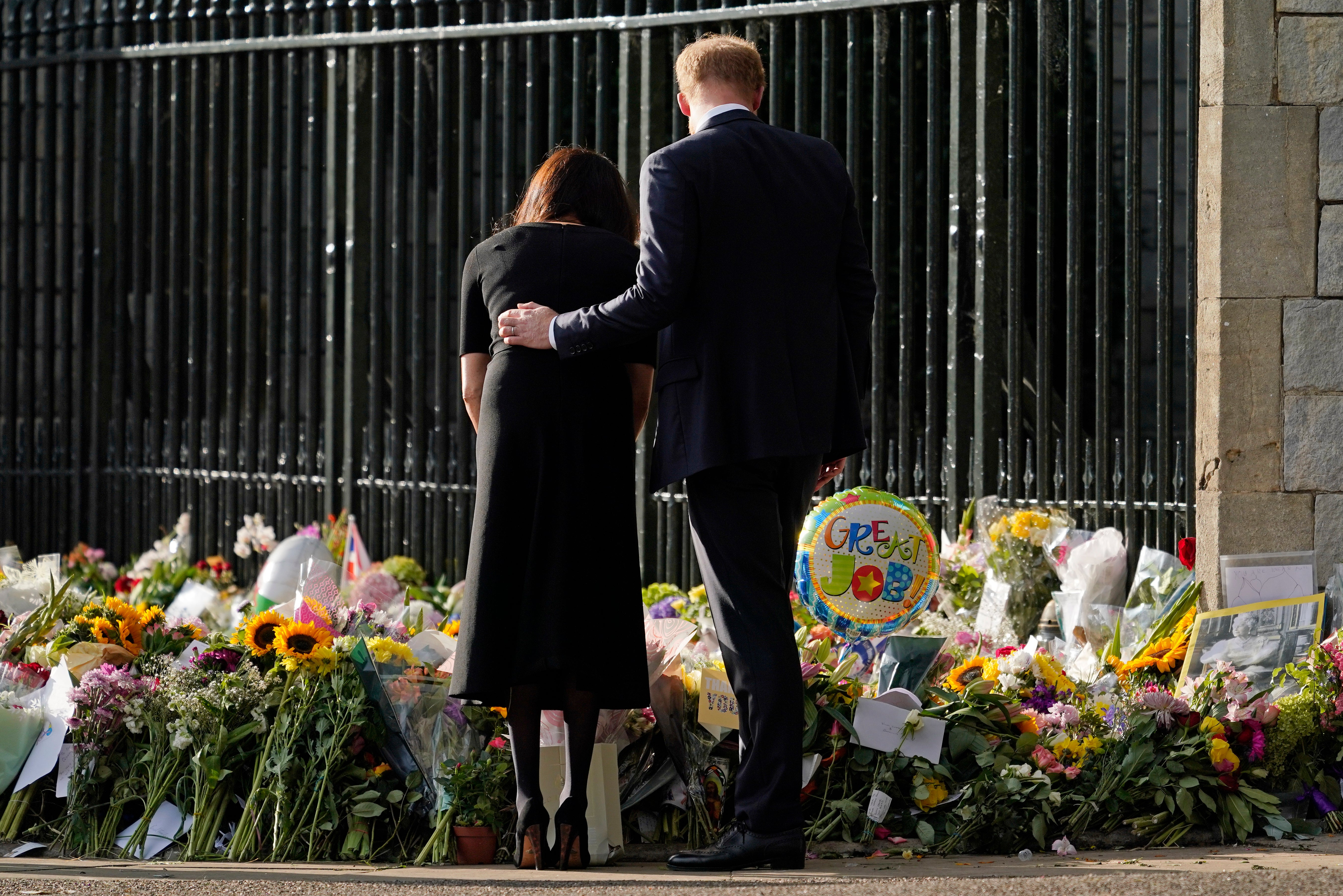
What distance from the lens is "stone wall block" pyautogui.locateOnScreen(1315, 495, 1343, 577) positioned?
4.44m

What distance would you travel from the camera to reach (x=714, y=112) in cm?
353

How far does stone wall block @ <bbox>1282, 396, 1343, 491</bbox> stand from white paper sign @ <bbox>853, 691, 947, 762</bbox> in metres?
1.48

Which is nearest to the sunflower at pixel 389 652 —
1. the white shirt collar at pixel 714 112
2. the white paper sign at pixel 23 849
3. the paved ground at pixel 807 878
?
the paved ground at pixel 807 878

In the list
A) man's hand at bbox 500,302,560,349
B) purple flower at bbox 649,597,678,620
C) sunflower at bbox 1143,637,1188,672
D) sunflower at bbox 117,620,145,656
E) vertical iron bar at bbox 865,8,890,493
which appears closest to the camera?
man's hand at bbox 500,302,560,349

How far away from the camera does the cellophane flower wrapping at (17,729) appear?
3820 mm

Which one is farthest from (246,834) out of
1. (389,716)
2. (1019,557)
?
(1019,557)

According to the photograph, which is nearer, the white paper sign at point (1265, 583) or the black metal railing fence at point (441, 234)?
the white paper sign at point (1265, 583)

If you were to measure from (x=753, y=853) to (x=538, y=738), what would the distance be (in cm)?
56

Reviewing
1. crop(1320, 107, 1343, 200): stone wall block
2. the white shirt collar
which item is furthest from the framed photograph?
the white shirt collar

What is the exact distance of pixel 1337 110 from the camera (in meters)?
4.45

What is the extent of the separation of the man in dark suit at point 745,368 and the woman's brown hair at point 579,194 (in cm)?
19

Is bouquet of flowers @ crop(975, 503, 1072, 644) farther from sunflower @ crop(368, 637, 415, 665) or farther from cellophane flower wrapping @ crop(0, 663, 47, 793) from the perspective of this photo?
cellophane flower wrapping @ crop(0, 663, 47, 793)

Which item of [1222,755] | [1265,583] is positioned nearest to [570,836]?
[1222,755]

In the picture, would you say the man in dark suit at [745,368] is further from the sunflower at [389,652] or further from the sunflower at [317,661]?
the sunflower at [317,661]
